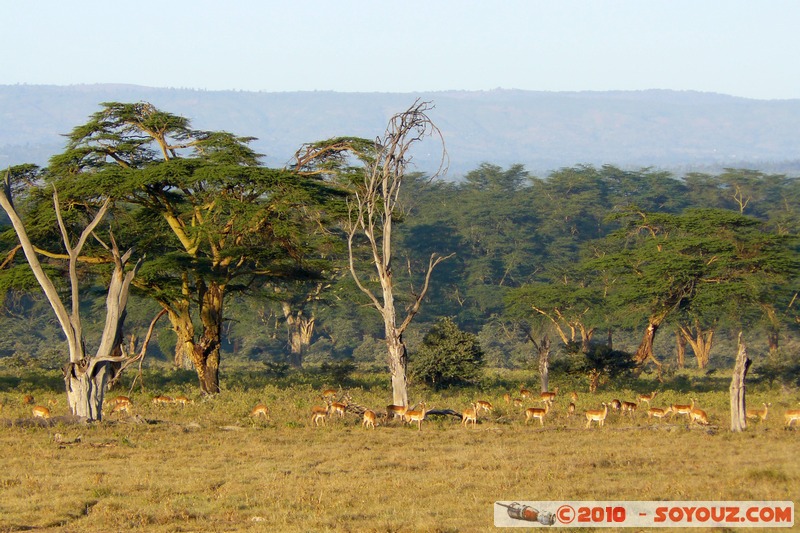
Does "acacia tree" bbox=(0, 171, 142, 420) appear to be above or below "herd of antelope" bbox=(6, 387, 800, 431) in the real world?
above

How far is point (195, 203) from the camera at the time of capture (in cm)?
2802

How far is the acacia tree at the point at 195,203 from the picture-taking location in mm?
→ 26172

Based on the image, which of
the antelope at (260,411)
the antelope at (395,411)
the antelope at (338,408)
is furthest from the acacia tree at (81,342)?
the antelope at (395,411)

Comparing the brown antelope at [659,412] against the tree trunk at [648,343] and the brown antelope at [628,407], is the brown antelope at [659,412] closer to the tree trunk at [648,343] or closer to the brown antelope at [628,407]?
the brown antelope at [628,407]

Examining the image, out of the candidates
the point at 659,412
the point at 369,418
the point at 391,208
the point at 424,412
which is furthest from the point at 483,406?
the point at 391,208

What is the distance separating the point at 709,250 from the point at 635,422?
533 inches

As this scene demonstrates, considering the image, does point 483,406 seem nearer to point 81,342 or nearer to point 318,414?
point 318,414

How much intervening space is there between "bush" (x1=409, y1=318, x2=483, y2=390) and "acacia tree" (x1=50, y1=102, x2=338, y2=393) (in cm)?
414

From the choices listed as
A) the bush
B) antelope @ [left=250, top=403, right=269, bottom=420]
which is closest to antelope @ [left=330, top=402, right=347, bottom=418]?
antelope @ [left=250, top=403, right=269, bottom=420]

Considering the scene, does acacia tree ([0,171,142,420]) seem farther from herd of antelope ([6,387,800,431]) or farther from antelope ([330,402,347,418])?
antelope ([330,402,347,418])

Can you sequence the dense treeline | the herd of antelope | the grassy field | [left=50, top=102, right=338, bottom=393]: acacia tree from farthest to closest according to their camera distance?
the dense treeline
[left=50, top=102, right=338, bottom=393]: acacia tree
the herd of antelope
the grassy field

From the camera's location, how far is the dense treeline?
2719 cm

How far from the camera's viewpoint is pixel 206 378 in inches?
1067

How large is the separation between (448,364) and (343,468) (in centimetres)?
1341
